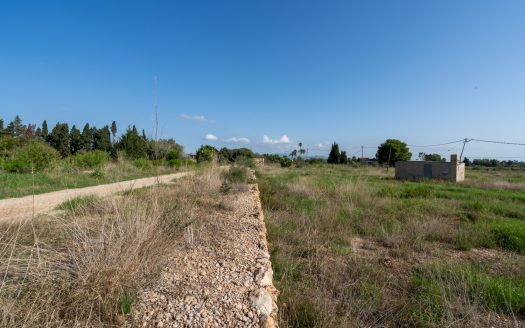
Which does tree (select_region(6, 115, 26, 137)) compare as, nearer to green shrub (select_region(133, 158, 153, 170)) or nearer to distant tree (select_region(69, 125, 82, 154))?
distant tree (select_region(69, 125, 82, 154))

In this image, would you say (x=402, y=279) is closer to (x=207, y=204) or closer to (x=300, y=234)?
(x=300, y=234)

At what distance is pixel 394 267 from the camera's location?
3.79m

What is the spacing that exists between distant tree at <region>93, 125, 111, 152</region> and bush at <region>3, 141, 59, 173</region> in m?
36.0

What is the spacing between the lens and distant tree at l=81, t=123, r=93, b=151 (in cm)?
4616

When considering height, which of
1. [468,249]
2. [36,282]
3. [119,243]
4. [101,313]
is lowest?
[468,249]

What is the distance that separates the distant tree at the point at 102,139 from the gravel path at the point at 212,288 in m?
52.2

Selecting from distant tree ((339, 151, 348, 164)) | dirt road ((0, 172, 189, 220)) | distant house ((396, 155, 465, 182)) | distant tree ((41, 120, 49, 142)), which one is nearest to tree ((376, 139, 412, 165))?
distant tree ((339, 151, 348, 164))

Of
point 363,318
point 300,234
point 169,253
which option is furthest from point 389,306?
point 169,253

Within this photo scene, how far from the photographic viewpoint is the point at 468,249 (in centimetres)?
477

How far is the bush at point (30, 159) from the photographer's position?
12.2 m

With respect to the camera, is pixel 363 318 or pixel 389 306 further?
pixel 389 306

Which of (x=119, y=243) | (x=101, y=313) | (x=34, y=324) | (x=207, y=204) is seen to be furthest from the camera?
(x=207, y=204)

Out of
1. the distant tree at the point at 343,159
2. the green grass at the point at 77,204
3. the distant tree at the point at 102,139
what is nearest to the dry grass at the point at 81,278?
the green grass at the point at 77,204

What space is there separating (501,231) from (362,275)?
14.7 feet
